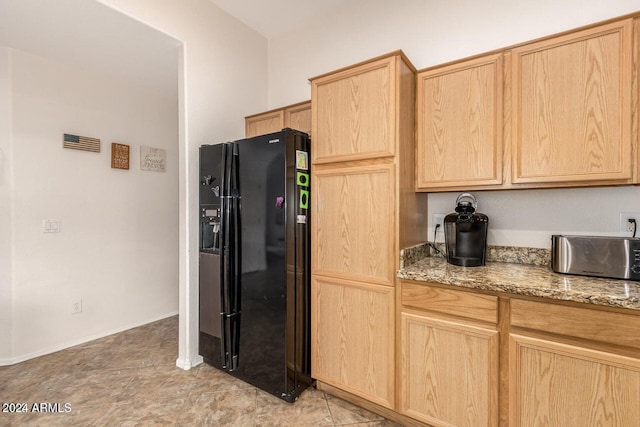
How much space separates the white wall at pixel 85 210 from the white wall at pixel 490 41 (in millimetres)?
2145

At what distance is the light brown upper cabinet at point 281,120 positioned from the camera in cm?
265

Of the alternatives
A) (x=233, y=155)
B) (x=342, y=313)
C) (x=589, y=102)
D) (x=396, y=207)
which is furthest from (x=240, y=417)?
(x=589, y=102)

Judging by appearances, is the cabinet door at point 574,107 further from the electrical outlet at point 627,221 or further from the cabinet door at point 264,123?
the cabinet door at point 264,123

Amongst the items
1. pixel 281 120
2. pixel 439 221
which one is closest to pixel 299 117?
pixel 281 120

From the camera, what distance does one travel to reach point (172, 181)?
3695 mm

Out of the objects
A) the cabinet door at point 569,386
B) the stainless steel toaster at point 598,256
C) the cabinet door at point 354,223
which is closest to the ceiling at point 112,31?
the cabinet door at point 354,223

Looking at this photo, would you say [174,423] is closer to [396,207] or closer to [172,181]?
[396,207]

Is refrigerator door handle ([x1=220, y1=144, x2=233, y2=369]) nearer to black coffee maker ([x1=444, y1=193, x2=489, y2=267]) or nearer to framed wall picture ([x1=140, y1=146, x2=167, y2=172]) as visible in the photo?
black coffee maker ([x1=444, y1=193, x2=489, y2=267])

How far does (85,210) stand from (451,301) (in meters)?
3.41

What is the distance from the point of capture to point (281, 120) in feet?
9.08

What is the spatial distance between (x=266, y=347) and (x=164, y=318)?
2.22 m

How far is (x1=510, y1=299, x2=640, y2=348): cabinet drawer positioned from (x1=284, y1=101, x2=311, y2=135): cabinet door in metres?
2.02

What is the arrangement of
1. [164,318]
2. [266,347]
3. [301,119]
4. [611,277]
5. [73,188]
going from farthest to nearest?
[164,318] < [73,188] < [301,119] < [266,347] < [611,277]

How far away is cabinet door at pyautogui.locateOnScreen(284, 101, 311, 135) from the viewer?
2637 mm
